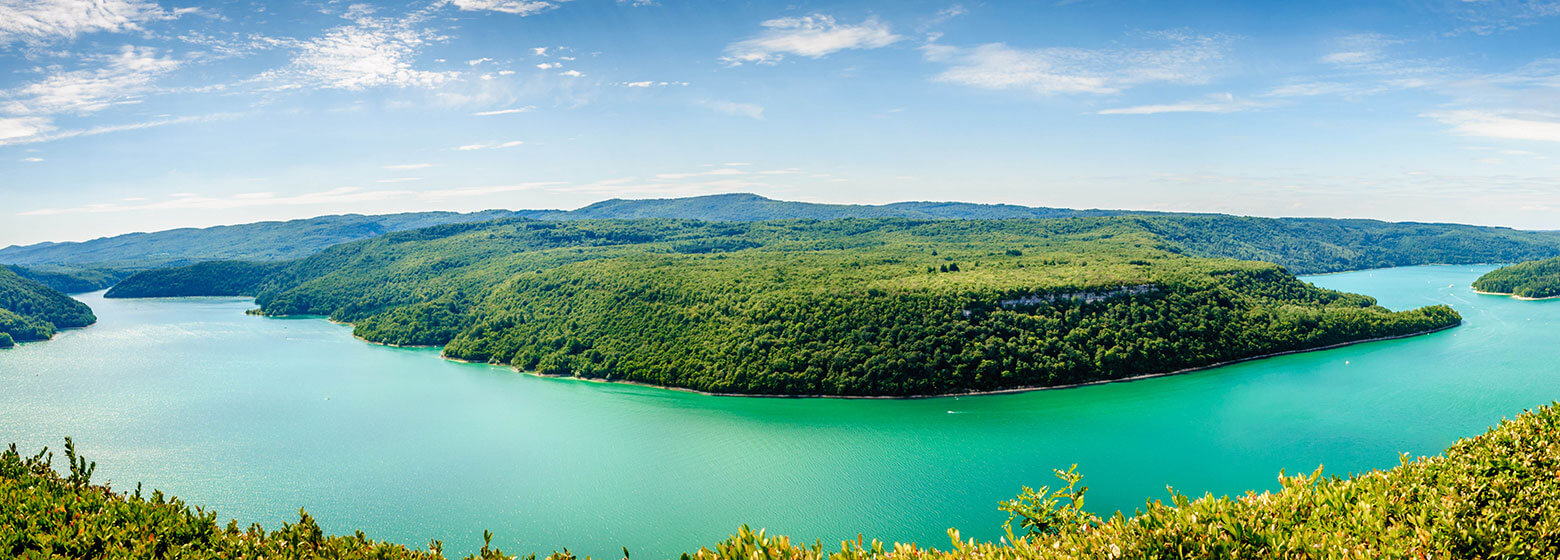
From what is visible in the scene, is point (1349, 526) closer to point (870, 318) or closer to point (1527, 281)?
point (870, 318)

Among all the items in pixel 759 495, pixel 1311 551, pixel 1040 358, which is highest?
pixel 1311 551

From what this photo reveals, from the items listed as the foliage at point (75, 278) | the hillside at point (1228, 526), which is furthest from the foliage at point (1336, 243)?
the foliage at point (75, 278)

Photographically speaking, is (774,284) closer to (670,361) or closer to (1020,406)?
(670,361)

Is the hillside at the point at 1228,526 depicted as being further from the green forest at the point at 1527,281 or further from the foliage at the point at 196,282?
the foliage at the point at 196,282

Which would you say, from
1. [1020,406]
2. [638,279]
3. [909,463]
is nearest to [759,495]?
[909,463]

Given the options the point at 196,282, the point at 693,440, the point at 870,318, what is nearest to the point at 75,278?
the point at 196,282

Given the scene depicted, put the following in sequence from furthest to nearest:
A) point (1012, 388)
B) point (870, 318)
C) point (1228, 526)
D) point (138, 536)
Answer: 1. point (870, 318)
2. point (1012, 388)
3. point (138, 536)
4. point (1228, 526)

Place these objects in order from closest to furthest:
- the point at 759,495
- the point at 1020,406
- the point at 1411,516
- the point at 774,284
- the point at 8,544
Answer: the point at 1411,516
the point at 8,544
the point at 759,495
the point at 1020,406
the point at 774,284
